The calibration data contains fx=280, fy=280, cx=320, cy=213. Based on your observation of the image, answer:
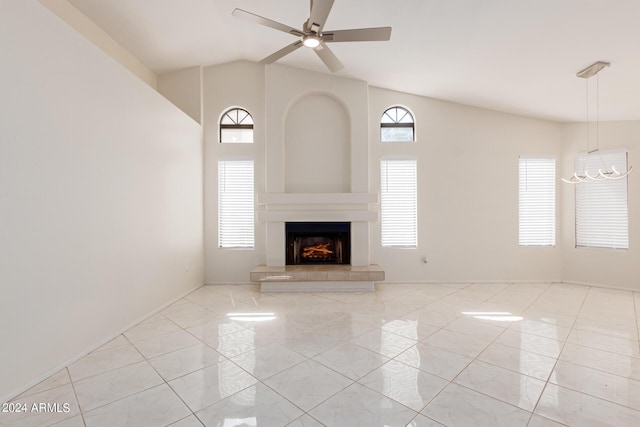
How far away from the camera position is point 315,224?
5109 millimetres

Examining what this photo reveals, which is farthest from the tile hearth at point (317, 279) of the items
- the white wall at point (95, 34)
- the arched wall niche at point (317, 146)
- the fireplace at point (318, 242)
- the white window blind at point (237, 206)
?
the white wall at point (95, 34)

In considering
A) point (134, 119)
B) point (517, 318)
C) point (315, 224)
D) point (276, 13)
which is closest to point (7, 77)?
point (134, 119)

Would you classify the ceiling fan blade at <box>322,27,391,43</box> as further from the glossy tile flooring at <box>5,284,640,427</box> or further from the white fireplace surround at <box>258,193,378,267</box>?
the glossy tile flooring at <box>5,284,640,427</box>

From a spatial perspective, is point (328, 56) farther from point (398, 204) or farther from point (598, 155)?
point (598, 155)

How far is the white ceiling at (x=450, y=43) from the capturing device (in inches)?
111

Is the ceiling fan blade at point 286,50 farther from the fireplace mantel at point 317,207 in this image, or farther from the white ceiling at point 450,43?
the fireplace mantel at point 317,207

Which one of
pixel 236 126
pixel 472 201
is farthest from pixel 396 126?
pixel 236 126

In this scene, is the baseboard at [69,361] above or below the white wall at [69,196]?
below

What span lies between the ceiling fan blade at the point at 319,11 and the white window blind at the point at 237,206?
10.1ft

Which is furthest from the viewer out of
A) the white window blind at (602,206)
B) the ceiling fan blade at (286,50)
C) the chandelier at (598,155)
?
the white window blind at (602,206)

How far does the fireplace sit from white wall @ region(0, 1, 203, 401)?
2.13m

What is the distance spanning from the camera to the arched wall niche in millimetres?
5176

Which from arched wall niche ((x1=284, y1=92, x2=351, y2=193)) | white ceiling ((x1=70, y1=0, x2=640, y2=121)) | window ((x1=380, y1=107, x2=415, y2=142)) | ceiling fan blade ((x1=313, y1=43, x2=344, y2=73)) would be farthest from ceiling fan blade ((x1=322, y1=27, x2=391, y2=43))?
window ((x1=380, y1=107, x2=415, y2=142))

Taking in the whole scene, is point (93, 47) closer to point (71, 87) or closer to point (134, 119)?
point (71, 87)
